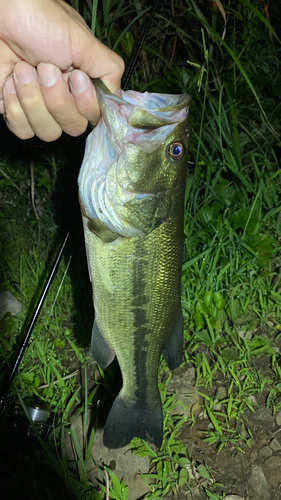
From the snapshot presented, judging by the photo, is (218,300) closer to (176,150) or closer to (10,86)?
(176,150)

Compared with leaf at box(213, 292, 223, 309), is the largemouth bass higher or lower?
higher

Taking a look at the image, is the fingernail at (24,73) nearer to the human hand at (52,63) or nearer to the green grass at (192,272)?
the human hand at (52,63)

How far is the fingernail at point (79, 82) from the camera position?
1517mm

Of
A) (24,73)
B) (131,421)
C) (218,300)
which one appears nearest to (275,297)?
(218,300)

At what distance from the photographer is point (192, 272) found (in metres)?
3.30

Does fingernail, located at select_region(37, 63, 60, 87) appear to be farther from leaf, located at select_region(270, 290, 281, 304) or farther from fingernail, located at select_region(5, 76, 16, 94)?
leaf, located at select_region(270, 290, 281, 304)

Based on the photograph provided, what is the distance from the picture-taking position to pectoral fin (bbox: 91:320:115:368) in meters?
1.82

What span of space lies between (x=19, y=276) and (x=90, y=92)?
230cm

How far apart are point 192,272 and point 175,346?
1.45m

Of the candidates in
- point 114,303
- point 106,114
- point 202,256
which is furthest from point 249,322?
point 106,114

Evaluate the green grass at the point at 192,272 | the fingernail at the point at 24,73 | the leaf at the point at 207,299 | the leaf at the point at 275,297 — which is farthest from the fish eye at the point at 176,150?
the leaf at the point at 275,297

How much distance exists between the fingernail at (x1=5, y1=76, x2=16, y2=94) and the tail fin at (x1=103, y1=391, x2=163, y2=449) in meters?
1.51

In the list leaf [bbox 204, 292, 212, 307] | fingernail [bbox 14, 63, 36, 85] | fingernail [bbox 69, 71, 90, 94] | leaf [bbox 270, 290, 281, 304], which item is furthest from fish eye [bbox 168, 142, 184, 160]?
leaf [bbox 270, 290, 281, 304]

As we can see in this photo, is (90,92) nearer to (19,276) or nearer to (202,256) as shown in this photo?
(202,256)
